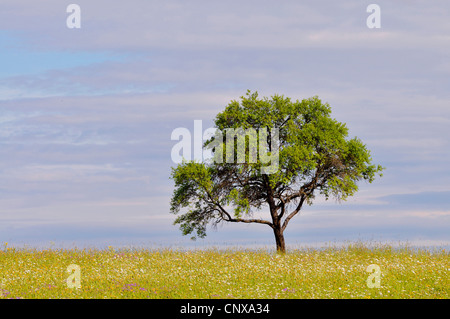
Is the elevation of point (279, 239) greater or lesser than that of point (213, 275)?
greater

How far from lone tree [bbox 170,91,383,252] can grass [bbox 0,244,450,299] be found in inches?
132

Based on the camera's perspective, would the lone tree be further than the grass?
Yes

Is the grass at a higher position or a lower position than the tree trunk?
lower

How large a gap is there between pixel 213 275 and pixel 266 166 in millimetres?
11247

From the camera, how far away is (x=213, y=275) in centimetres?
2041

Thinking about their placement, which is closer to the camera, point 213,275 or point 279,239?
point 213,275

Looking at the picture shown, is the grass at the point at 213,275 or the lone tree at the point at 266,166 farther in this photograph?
the lone tree at the point at 266,166

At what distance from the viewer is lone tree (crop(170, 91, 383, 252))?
101ft

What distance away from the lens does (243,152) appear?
30.7m

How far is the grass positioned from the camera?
54.6 feet

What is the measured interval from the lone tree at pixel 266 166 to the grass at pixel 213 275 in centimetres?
335

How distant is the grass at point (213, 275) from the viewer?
16.7 m

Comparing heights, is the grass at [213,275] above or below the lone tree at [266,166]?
below
